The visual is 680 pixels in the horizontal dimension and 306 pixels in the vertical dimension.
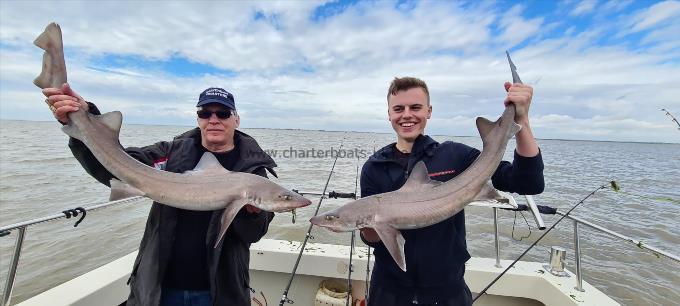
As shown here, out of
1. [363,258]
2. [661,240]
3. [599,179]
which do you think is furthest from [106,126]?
[599,179]

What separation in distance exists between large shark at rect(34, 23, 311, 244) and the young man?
3.01 ft

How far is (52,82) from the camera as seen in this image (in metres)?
2.40

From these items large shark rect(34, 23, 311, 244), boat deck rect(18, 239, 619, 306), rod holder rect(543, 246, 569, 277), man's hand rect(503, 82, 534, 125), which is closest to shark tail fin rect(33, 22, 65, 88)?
large shark rect(34, 23, 311, 244)

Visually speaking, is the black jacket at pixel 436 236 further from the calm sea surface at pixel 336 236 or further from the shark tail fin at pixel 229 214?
the calm sea surface at pixel 336 236

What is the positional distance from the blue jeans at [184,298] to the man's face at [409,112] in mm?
1994

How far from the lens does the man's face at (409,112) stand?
2.81 meters

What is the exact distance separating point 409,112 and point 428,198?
75cm

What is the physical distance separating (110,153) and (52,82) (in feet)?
2.01

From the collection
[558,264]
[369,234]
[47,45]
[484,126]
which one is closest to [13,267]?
[47,45]

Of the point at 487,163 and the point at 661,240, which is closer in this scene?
the point at 487,163

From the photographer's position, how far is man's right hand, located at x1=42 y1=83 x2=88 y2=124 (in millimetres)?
2354

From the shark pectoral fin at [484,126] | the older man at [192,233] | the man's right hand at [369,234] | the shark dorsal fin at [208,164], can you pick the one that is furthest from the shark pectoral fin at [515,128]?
the shark dorsal fin at [208,164]

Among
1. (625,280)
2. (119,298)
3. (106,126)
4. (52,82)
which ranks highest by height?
(52,82)

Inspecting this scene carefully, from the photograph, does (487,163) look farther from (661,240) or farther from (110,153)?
(661,240)
